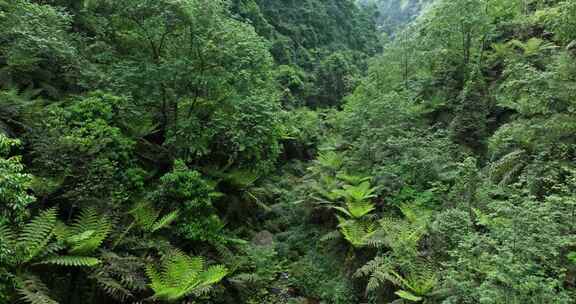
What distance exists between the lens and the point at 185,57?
8.30 m

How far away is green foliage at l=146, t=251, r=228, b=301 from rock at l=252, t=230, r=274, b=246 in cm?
347

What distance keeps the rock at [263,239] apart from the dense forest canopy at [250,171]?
0.16 feet

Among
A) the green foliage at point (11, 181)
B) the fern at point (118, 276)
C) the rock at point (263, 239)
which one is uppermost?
the green foliage at point (11, 181)

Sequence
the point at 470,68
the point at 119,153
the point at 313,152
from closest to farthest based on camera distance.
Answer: the point at 119,153 < the point at 470,68 < the point at 313,152

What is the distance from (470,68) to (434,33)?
190 cm

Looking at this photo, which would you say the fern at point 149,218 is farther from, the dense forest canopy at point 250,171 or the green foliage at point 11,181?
the green foliage at point 11,181

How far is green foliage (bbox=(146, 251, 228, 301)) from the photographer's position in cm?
552

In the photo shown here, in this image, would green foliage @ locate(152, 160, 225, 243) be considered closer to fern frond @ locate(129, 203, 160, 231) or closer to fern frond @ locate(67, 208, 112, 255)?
fern frond @ locate(129, 203, 160, 231)

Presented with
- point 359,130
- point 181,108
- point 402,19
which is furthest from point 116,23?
point 402,19

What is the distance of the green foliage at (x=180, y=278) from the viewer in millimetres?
5516

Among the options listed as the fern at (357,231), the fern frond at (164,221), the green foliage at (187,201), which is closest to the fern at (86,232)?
the fern frond at (164,221)

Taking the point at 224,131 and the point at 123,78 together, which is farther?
the point at 224,131

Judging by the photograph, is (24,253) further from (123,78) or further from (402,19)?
(402,19)

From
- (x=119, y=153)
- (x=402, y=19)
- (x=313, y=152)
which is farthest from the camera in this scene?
(x=402, y=19)
